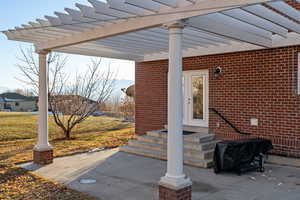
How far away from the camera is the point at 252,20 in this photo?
509 cm

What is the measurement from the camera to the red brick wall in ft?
22.6

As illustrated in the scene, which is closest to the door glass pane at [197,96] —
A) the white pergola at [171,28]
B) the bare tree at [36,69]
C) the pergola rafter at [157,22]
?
the white pergola at [171,28]

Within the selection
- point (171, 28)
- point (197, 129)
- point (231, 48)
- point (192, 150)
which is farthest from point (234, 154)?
point (171, 28)

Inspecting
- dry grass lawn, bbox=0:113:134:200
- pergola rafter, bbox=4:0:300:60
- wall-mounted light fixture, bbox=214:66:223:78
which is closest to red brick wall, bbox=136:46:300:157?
wall-mounted light fixture, bbox=214:66:223:78

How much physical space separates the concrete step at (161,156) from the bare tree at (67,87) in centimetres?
437

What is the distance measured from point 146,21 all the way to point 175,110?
5.37ft

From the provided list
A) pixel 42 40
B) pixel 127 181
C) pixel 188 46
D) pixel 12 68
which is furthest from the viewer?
pixel 12 68

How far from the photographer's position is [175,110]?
438 cm

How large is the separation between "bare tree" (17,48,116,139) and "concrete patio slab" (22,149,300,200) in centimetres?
477

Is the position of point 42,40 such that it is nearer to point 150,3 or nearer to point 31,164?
point 31,164

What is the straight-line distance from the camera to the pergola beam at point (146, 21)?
3.95 meters

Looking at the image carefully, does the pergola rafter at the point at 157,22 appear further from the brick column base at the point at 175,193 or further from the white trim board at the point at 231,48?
the brick column base at the point at 175,193

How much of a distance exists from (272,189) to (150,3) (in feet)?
13.0

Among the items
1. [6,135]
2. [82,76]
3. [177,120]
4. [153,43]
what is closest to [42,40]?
[153,43]
